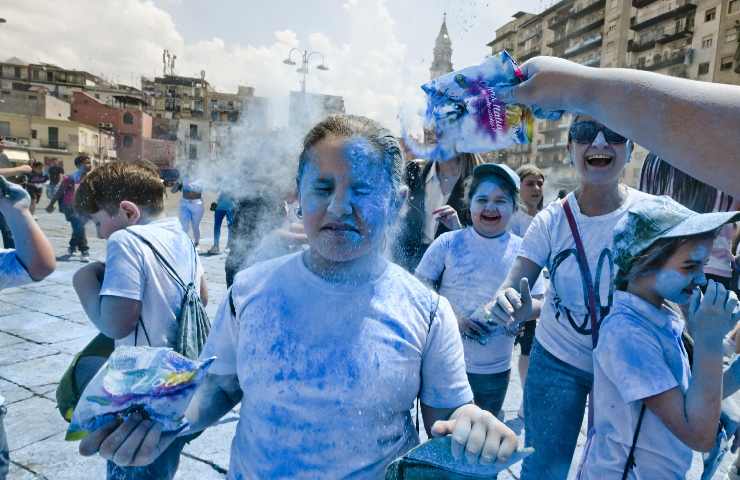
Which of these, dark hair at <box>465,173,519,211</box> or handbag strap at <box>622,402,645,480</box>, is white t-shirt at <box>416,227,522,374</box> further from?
handbag strap at <box>622,402,645,480</box>

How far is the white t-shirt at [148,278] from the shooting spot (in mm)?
1937

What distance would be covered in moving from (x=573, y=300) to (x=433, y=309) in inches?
38.8

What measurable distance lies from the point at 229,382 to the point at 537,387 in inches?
55.2

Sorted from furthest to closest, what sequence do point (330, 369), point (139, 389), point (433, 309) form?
point (433, 309)
point (330, 369)
point (139, 389)

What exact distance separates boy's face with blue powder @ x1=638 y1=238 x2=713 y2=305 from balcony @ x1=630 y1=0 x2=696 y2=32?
149 feet

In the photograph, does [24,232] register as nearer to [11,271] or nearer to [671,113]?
[11,271]

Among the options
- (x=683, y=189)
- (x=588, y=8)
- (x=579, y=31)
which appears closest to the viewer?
(x=683, y=189)

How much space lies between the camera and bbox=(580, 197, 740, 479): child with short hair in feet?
4.67

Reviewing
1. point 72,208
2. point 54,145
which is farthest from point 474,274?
point 54,145

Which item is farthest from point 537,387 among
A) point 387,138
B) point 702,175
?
point 702,175

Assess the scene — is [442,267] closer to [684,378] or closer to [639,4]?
[684,378]

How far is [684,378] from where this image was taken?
154cm

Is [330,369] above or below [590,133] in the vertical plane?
below

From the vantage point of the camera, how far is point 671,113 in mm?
838
